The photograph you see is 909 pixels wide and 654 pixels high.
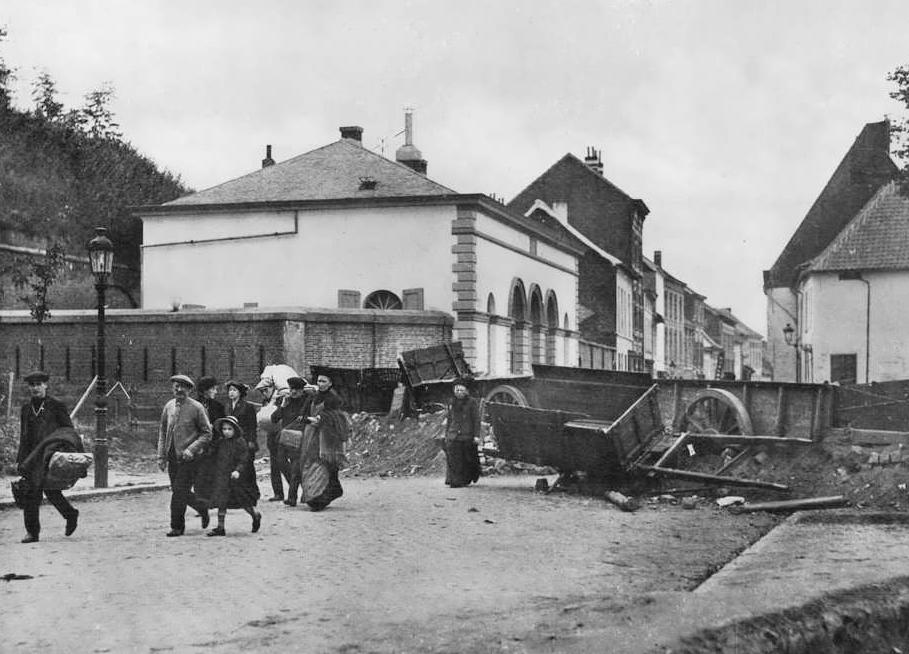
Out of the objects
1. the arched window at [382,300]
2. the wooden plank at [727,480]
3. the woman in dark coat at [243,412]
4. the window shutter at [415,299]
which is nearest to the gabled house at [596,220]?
the arched window at [382,300]

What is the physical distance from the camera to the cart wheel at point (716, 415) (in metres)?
15.4

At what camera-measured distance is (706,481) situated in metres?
14.2

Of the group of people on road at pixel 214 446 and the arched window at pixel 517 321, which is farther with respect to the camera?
the arched window at pixel 517 321

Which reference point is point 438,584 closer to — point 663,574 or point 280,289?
point 663,574

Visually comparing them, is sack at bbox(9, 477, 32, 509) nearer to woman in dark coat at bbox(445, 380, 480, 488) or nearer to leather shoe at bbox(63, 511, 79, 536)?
leather shoe at bbox(63, 511, 79, 536)

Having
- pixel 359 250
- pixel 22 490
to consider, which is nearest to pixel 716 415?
pixel 22 490

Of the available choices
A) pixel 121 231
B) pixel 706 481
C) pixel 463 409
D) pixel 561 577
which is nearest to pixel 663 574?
pixel 561 577

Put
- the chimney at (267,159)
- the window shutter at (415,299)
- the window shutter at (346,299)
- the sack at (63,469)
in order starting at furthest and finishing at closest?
the chimney at (267,159)
the window shutter at (346,299)
the window shutter at (415,299)
the sack at (63,469)

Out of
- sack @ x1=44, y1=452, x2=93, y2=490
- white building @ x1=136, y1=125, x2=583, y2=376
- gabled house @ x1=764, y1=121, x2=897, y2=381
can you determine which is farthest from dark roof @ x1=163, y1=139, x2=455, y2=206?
gabled house @ x1=764, y1=121, x2=897, y2=381

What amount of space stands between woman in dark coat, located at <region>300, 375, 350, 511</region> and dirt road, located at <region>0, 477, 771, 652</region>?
22 cm

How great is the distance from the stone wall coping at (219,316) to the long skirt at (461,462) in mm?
11217

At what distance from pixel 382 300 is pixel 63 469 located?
2389cm

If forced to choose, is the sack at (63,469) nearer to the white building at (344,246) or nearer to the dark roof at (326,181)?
the white building at (344,246)

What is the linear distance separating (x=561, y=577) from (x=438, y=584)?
3.26ft
